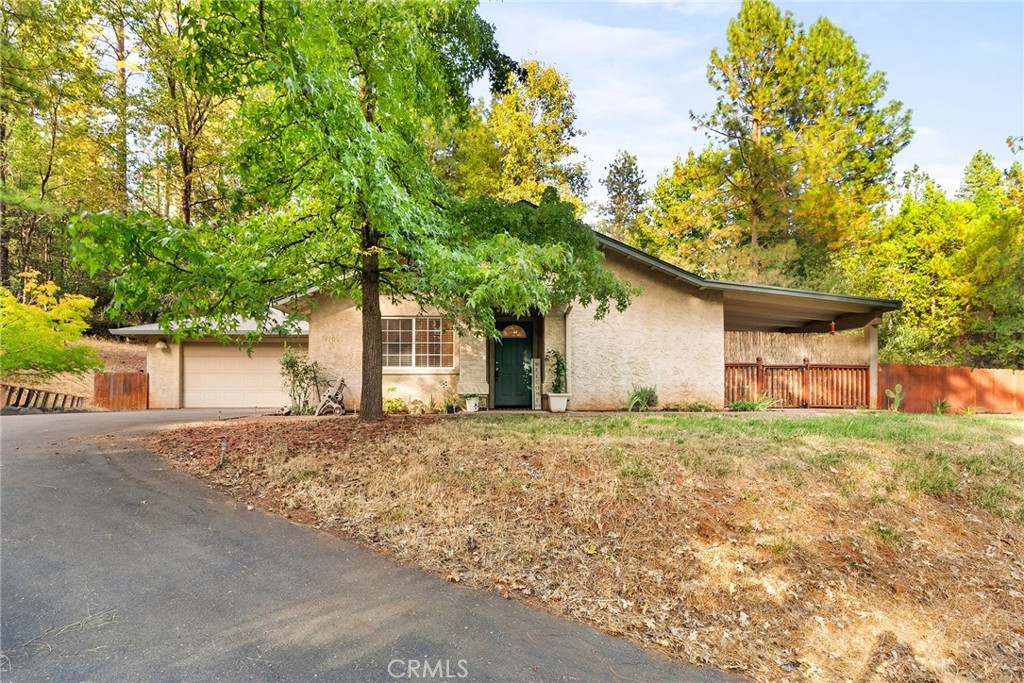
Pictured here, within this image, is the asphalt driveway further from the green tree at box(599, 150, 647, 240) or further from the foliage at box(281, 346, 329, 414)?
the green tree at box(599, 150, 647, 240)

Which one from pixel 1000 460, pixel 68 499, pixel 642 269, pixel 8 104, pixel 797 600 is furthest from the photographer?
pixel 8 104

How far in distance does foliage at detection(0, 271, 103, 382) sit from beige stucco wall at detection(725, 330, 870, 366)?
19518 mm

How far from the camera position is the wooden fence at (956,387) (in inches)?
482

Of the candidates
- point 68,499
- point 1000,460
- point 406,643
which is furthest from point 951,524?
point 68,499

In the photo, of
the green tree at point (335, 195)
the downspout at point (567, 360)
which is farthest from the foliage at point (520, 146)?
the green tree at point (335, 195)

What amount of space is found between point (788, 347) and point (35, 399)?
22.9m

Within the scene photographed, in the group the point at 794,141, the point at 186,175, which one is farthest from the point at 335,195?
the point at 794,141

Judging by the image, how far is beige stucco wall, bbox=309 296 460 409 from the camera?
429 inches

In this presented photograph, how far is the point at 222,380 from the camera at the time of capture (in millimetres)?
15531

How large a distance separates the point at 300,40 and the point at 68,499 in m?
5.24

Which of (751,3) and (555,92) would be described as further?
(555,92)

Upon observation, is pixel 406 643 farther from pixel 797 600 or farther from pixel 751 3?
pixel 751 3

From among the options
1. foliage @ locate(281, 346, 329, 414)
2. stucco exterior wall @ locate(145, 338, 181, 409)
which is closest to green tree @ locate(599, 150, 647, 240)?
foliage @ locate(281, 346, 329, 414)

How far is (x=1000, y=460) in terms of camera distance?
5938 mm
